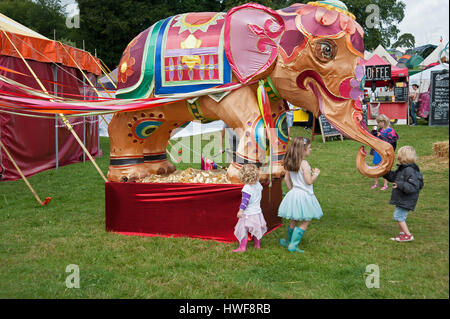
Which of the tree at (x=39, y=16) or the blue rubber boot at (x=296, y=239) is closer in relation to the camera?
the blue rubber boot at (x=296, y=239)

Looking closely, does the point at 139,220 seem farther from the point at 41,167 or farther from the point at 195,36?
the point at 41,167

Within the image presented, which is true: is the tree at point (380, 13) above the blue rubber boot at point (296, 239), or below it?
above

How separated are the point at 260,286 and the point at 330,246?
1.18 metres

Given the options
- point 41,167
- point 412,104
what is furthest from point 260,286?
point 412,104

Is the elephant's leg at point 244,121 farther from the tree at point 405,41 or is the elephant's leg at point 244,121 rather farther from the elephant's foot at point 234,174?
the tree at point 405,41

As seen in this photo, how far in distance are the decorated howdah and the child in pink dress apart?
28 centimetres

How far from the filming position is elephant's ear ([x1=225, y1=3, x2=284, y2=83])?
3.96m

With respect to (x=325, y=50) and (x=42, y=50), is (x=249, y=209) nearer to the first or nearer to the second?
(x=325, y=50)

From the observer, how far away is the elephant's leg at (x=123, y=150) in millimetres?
4641

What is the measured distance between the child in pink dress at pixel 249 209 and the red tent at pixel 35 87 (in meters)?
4.71

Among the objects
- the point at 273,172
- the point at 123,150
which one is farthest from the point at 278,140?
the point at 123,150

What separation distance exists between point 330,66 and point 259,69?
676 mm

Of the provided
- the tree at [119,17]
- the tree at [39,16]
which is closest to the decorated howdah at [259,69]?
the tree at [119,17]
